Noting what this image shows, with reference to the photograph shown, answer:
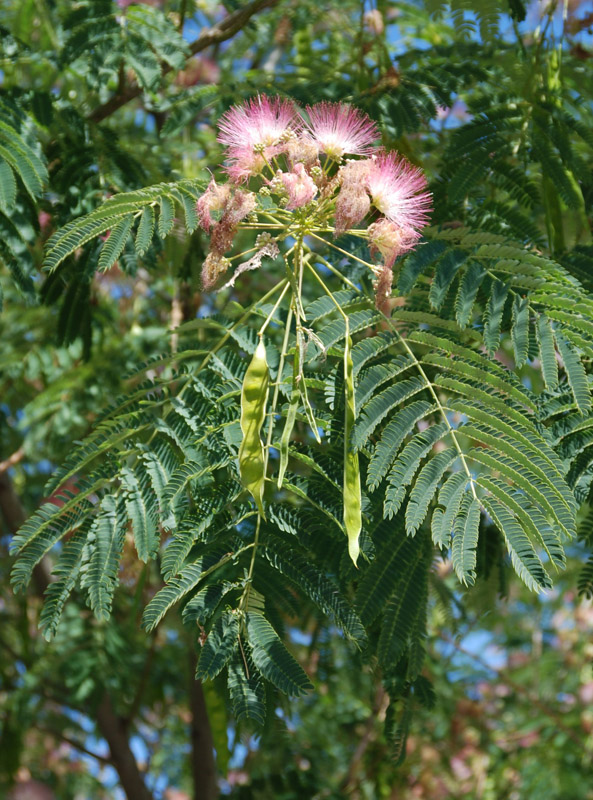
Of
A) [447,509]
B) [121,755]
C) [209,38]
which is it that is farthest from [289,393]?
[121,755]

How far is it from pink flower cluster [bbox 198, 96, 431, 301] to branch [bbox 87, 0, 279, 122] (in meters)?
1.12

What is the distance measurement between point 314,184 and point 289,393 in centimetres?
39

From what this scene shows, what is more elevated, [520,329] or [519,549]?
→ [520,329]

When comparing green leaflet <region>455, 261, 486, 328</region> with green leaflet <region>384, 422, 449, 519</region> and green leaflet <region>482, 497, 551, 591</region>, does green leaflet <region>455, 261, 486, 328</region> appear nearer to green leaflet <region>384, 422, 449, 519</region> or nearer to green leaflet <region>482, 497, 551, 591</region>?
green leaflet <region>384, 422, 449, 519</region>

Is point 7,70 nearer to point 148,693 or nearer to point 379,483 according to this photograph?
point 379,483

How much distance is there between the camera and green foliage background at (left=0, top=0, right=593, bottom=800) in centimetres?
175

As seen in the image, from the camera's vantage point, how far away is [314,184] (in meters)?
1.70

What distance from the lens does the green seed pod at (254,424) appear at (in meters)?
1.59

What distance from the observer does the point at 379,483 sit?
1.72m

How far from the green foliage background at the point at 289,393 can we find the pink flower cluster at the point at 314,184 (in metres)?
0.20

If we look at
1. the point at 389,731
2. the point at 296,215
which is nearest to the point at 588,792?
the point at 389,731

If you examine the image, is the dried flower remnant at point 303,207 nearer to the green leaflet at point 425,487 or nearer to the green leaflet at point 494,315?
the green leaflet at point 425,487

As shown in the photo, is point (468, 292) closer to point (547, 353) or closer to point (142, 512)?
point (547, 353)

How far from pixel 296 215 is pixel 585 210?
1070 mm
